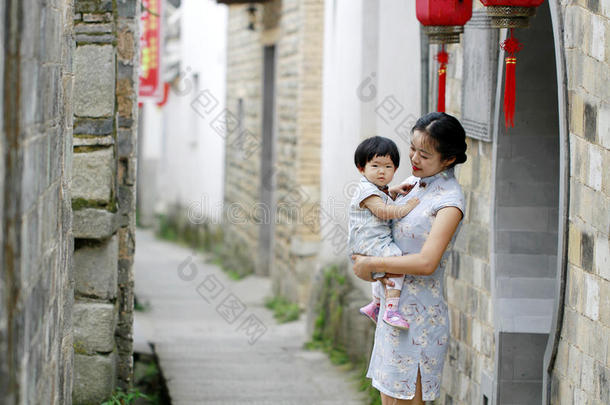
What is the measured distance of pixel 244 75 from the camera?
45.8 feet

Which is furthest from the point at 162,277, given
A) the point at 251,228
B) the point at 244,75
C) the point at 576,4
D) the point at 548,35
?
the point at 576,4

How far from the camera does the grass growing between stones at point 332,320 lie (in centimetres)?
786

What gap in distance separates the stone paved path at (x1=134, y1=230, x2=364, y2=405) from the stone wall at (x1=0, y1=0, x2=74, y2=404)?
9.38 ft

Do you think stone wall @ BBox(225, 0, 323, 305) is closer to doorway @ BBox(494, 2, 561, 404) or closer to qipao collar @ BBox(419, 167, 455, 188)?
doorway @ BBox(494, 2, 561, 404)

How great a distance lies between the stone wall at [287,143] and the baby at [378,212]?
6.15m

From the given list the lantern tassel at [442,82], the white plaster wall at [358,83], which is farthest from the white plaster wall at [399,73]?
the lantern tassel at [442,82]

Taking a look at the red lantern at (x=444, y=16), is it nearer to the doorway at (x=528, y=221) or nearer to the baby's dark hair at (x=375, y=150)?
the doorway at (x=528, y=221)

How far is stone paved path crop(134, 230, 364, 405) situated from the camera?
6.96 metres

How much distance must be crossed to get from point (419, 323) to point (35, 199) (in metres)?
1.64

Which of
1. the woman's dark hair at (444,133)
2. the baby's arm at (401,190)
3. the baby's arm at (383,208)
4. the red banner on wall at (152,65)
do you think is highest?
the red banner on wall at (152,65)

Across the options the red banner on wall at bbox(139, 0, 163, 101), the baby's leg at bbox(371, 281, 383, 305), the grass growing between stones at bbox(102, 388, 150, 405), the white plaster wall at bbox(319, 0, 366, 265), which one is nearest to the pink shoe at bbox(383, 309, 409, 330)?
the baby's leg at bbox(371, 281, 383, 305)

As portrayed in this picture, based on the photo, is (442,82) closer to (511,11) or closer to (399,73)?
(511,11)

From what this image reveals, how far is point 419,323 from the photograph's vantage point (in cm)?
400

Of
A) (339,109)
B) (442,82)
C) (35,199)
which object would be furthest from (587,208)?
(339,109)
